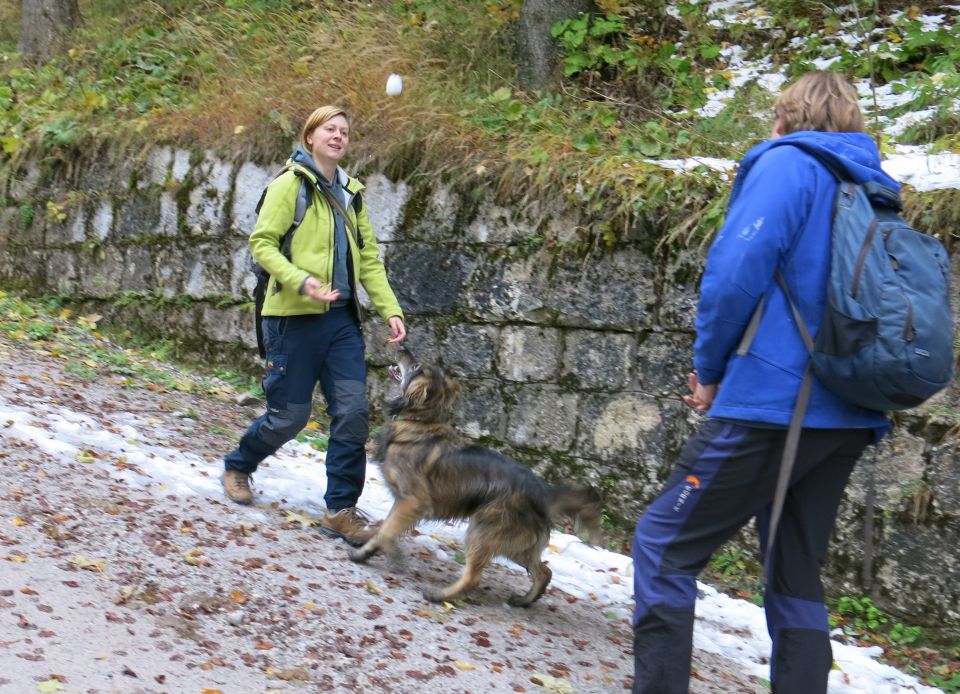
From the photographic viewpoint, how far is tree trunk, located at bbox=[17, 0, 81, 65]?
11328 mm

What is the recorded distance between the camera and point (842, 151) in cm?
304

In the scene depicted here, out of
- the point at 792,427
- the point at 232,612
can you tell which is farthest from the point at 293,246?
the point at 792,427

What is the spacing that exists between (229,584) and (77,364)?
4195 millimetres

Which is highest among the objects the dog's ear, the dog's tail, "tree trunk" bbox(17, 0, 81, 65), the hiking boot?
"tree trunk" bbox(17, 0, 81, 65)

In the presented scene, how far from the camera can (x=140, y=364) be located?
26.8ft

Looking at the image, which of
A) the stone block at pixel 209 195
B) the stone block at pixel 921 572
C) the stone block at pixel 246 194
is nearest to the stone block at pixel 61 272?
the stone block at pixel 209 195

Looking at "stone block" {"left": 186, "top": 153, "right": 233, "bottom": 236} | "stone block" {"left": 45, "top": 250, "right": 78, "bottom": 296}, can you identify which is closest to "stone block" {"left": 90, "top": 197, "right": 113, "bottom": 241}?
"stone block" {"left": 45, "top": 250, "right": 78, "bottom": 296}

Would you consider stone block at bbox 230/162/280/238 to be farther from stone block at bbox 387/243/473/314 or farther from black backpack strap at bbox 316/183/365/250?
black backpack strap at bbox 316/183/365/250

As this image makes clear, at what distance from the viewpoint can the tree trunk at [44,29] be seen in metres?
11.3

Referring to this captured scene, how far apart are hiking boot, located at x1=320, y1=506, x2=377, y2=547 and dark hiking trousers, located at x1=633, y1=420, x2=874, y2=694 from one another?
7.03ft

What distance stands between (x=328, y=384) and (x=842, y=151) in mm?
2980

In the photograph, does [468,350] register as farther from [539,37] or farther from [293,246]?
[539,37]

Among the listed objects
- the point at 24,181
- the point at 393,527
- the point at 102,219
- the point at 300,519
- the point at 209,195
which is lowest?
the point at 300,519

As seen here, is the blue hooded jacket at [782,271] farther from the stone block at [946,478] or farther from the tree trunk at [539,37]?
the tree trunk at [539,37]
